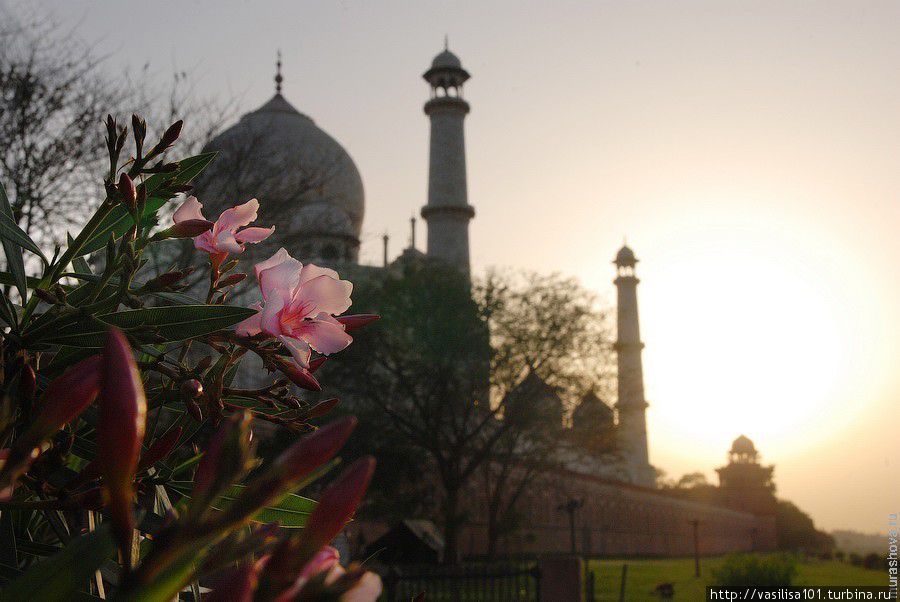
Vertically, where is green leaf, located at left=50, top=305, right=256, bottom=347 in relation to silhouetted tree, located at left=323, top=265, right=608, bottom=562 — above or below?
below

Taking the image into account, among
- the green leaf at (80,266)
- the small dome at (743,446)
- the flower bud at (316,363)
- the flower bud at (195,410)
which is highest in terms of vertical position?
the small dome at (743,446)

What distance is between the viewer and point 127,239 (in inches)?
42.1

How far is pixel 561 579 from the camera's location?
25.6 ft

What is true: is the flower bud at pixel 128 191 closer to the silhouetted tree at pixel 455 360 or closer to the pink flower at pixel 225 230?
the pink flower at pixel 225 230

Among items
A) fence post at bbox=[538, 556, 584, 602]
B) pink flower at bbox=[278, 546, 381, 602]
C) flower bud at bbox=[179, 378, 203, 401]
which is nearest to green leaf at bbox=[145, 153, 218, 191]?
flower bud at bbox=[179, 378, 203, 401]

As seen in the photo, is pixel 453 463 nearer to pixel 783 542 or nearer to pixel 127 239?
pixel 127 239

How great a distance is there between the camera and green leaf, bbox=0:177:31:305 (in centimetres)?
112

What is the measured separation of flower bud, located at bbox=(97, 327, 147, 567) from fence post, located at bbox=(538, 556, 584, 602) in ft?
25.6

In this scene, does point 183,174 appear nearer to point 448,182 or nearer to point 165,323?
point 165,323

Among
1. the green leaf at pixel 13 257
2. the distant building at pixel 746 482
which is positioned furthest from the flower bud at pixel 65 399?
the distant building at pixel 746 482

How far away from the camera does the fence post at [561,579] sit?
25.5 feet

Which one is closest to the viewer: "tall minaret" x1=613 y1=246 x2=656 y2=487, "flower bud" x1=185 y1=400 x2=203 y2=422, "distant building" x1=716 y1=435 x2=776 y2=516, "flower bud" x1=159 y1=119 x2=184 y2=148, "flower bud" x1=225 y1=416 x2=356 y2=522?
"flower bud" x1=225 y1=416 x2=356 y2=522

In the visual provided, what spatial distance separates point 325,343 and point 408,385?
18.2 meters

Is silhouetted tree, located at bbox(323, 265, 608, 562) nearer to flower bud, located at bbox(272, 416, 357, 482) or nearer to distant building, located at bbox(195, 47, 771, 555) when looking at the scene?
distant building, located at bbox(195, 47, 771, 555)
